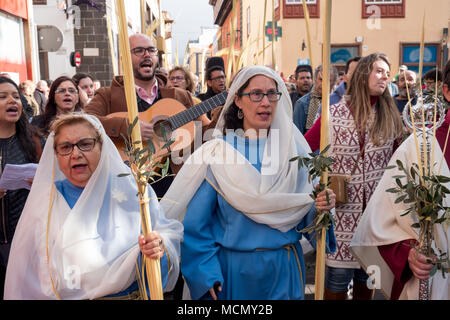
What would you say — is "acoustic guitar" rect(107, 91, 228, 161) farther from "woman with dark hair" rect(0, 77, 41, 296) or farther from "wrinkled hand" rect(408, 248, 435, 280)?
"wrinkled hand" rect(408, 248, 435, 280)

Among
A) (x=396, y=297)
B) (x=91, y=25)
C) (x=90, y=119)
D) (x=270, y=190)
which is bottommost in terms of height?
(x=396, y=297)

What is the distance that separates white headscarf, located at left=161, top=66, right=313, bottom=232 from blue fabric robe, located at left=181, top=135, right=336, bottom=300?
0.05 m

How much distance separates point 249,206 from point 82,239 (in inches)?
28.5

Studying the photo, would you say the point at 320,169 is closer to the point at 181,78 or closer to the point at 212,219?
the point at 212,219

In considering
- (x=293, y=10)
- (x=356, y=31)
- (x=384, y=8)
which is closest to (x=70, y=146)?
(x=293, y=10)

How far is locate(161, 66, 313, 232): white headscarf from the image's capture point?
2.07m

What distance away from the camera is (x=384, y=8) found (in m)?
19.3

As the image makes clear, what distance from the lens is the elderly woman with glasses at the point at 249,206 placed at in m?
2.07

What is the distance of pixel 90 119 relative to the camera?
224 cm

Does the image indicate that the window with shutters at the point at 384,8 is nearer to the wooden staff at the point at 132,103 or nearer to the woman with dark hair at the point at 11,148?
the woman with dark hair at the point at 11,148

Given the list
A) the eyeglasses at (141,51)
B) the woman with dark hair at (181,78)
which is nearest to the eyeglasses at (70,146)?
the eyeglasses at (141,51)

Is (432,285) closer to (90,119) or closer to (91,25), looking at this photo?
(90,119)

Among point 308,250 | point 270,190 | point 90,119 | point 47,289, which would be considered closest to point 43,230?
point 47,289

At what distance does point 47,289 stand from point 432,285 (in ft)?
5.18
